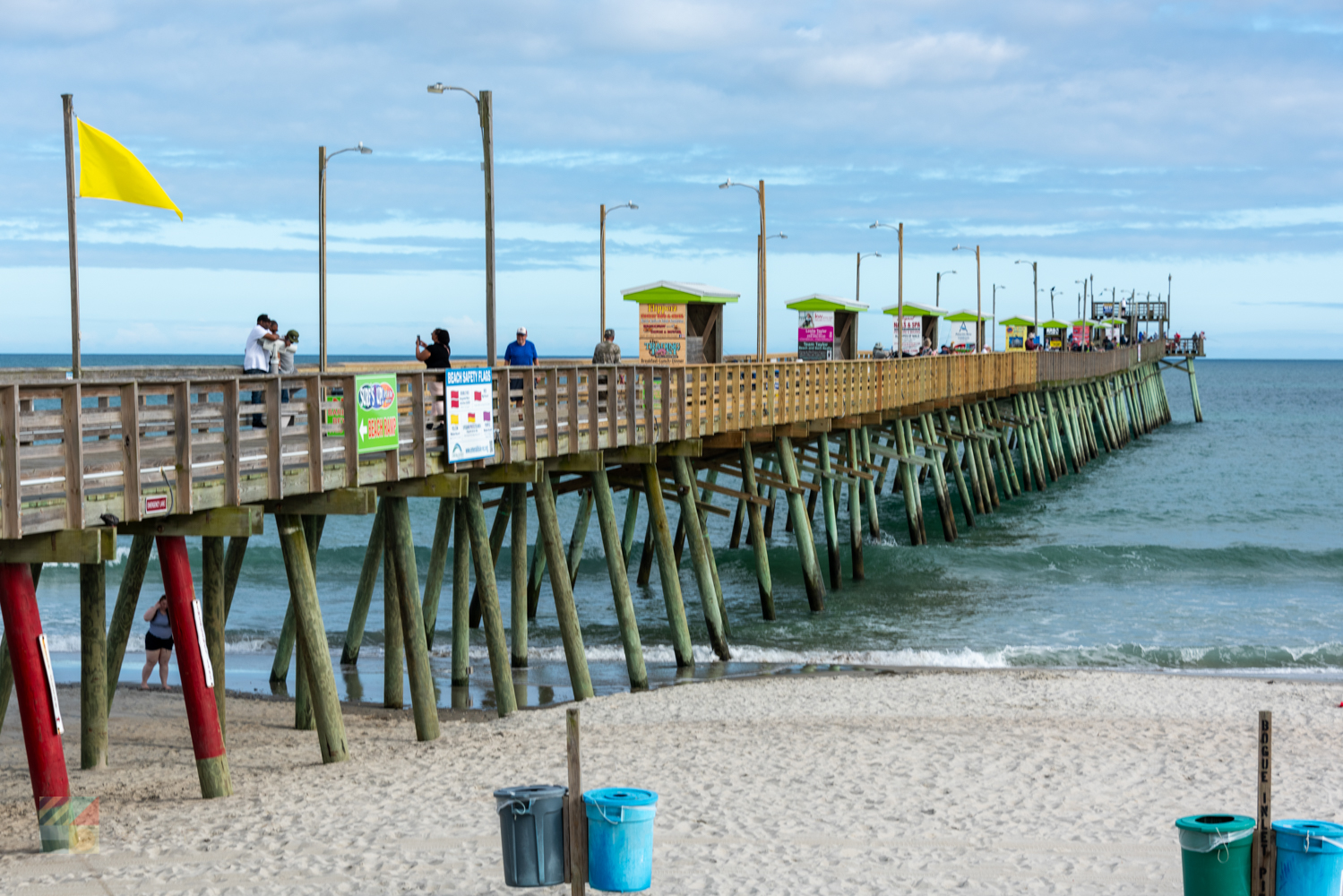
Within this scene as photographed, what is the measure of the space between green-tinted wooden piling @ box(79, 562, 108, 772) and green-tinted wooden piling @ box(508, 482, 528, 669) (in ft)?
16.5

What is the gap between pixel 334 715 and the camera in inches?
463

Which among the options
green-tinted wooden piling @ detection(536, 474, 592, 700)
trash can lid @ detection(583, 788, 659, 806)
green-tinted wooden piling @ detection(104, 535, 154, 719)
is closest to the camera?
trash can lid @ detection(583, 788, 659, 806)

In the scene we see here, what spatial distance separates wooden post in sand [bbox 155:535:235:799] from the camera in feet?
33.0

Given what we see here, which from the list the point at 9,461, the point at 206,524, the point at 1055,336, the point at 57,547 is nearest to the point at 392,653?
the point at 206,524

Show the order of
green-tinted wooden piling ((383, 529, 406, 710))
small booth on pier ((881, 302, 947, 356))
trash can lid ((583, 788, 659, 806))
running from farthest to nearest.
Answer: small booth on pier ((881, 302, 947, 356)) → green-tinted wooden piling ((383, 529, 406, 710)) → trash can lid ((583, 788, 659, 806))

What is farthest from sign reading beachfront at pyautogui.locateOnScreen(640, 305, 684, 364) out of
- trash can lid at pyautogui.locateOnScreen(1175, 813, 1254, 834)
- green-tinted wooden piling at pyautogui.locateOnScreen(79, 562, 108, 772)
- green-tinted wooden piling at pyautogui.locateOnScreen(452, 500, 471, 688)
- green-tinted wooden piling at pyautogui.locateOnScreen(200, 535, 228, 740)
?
trash can lid at pyautogui.locateOnScreen(1175, 813, 1254, 834)

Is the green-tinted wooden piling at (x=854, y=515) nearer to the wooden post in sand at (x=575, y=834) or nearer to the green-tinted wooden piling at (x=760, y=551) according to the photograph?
the green-tinted wooden piling at (x=760, y=551)

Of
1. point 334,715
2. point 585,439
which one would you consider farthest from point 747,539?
point 334,715

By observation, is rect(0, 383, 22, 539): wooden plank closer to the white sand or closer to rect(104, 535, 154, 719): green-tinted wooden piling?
the white sand

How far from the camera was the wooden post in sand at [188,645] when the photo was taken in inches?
396

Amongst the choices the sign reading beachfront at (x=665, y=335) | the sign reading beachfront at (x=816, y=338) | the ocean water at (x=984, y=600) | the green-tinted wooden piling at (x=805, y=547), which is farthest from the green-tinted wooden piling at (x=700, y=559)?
the sign reading beachfront at (x=816, y=338)

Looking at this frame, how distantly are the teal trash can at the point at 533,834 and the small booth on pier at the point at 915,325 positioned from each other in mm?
26620

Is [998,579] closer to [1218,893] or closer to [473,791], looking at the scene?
[473,791]

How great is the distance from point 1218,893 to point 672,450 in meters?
12.0
